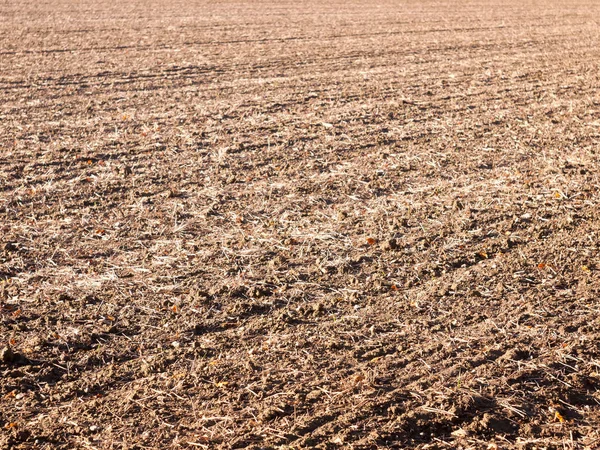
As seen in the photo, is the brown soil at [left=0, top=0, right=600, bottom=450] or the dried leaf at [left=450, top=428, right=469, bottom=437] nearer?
the dried leaf at [left=450, top=428, right=469, bottom=437]

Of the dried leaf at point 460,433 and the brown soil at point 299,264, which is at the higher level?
the brown soil at point 299,264

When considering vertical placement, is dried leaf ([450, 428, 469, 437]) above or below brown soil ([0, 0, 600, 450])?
below

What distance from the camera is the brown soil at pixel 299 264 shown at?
395 cm

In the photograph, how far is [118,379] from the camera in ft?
13.9

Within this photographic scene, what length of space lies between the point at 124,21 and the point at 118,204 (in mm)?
17389

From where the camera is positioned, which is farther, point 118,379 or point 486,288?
point 486,288

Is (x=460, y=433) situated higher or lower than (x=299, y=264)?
lower

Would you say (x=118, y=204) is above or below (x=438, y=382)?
above

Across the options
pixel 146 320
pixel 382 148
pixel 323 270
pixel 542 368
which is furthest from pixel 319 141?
pixel 542 368

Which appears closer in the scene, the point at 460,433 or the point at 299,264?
the point at 460,433

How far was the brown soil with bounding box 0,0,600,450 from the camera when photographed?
12.9ft

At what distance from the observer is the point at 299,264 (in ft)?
18.6

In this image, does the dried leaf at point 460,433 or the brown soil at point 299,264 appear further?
the brown soil at point 299,264

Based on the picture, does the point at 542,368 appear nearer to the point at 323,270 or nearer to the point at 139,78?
the point at 323,270
